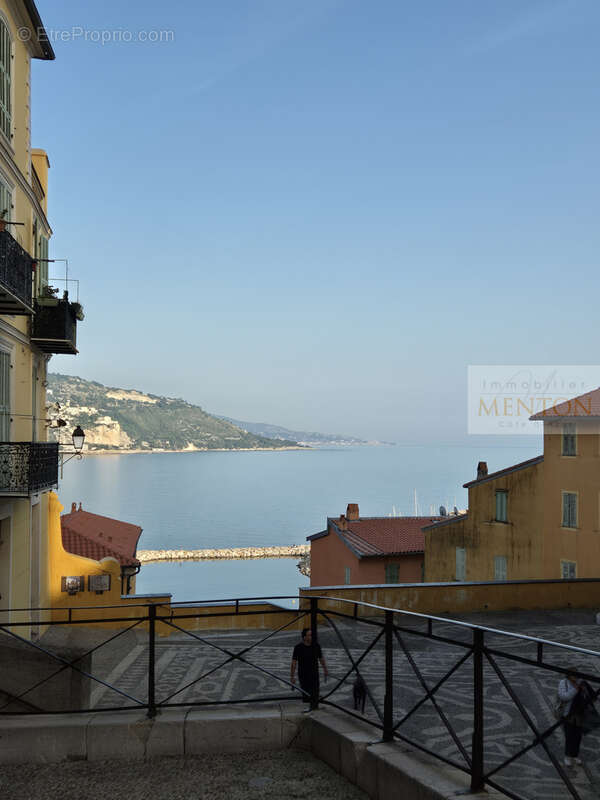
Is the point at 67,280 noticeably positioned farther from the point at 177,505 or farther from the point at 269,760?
the point at 177,505

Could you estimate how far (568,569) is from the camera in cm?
2936

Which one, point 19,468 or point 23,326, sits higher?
point 23,326

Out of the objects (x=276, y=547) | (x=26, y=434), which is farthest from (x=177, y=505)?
(x=26, y=434)

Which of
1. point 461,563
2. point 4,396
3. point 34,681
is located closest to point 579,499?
point 461,563

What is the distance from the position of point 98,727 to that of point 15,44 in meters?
14.4

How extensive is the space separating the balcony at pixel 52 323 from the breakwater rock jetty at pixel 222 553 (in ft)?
293

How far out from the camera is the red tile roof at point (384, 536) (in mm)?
38506

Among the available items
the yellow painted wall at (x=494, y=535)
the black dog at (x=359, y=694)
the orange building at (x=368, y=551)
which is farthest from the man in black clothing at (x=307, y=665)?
the orange building at (x=368, y=551)

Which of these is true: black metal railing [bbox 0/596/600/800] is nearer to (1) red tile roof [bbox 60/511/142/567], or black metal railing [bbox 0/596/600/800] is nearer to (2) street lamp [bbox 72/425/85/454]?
(2) street lamp [bbox 72/425/85/454]

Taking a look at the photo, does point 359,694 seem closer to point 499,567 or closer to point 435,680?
point 435,680

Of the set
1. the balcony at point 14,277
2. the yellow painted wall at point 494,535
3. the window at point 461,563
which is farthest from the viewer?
the window at point 461,563

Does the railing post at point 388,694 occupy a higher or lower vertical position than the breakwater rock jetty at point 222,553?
Answer: higher

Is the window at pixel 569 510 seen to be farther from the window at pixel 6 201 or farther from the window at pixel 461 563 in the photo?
the window at pixel 6 201

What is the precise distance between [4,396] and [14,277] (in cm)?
291
